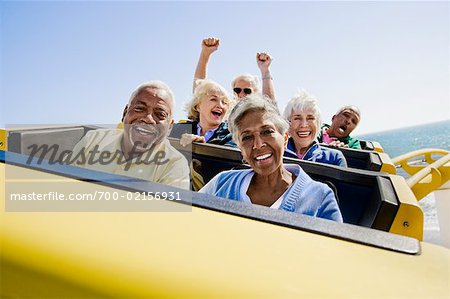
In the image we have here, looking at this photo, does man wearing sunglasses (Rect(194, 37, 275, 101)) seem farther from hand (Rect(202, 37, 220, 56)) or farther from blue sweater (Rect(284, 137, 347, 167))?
blue sweater (Rect(284, 137, 347, 167))

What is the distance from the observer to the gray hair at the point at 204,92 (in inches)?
87.2

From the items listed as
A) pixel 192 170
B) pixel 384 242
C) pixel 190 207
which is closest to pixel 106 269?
pixel 190 207

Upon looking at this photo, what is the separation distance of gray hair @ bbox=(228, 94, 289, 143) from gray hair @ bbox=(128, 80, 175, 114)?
1.05 ft

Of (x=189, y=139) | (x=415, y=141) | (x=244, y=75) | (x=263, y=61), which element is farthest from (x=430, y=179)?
(x=415, y=141)

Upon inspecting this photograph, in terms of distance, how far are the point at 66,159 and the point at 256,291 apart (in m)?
1.21

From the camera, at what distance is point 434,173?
5.89 ft

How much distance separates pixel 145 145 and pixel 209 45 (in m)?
1.82

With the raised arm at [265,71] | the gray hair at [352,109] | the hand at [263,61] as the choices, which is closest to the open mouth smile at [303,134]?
the raised arm at [265,71]

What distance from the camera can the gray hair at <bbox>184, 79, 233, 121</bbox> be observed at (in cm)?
221

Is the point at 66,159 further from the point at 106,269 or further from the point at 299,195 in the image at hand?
the point at 106,269

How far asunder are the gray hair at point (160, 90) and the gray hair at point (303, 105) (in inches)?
35.6

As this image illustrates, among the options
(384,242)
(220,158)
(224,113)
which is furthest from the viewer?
(224,113)

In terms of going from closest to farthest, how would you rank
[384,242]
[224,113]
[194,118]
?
[384,242], [224,113], [194,118]

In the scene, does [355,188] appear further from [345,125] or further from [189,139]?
[345,125]
